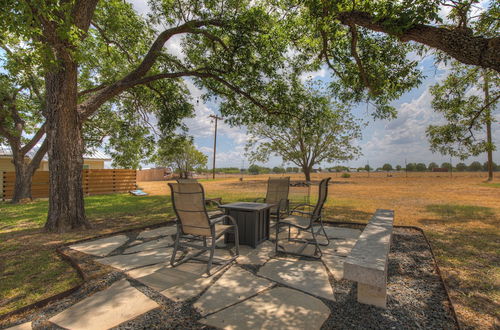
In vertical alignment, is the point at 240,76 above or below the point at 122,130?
above

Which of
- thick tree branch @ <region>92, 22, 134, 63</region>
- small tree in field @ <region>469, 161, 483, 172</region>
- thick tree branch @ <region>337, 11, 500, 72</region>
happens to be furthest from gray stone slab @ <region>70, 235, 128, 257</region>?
small tree in field @ <region>469, 161, 483, 172</region>

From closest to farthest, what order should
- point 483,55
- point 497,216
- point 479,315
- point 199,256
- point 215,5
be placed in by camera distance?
point 479,315 < point 483,55 < point 199,256 < point 215,5 < point 497,216

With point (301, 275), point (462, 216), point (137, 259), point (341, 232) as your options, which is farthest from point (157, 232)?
point (462, 216)

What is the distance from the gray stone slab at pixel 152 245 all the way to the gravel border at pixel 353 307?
664 mm

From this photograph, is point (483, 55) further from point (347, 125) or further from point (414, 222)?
point (347, 125)

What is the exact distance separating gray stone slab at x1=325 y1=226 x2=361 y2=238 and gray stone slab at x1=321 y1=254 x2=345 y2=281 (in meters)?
1.17

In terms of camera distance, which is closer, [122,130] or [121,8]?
[121,8]

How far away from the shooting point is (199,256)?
3514mm

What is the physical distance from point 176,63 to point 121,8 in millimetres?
2368

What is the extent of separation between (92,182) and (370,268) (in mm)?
16218

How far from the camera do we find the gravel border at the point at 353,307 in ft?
6.46

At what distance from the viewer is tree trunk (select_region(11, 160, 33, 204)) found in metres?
11.0

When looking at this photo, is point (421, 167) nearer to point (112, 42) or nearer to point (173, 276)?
point (112, 42)

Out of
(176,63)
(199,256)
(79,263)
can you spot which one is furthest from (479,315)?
(176,63)
